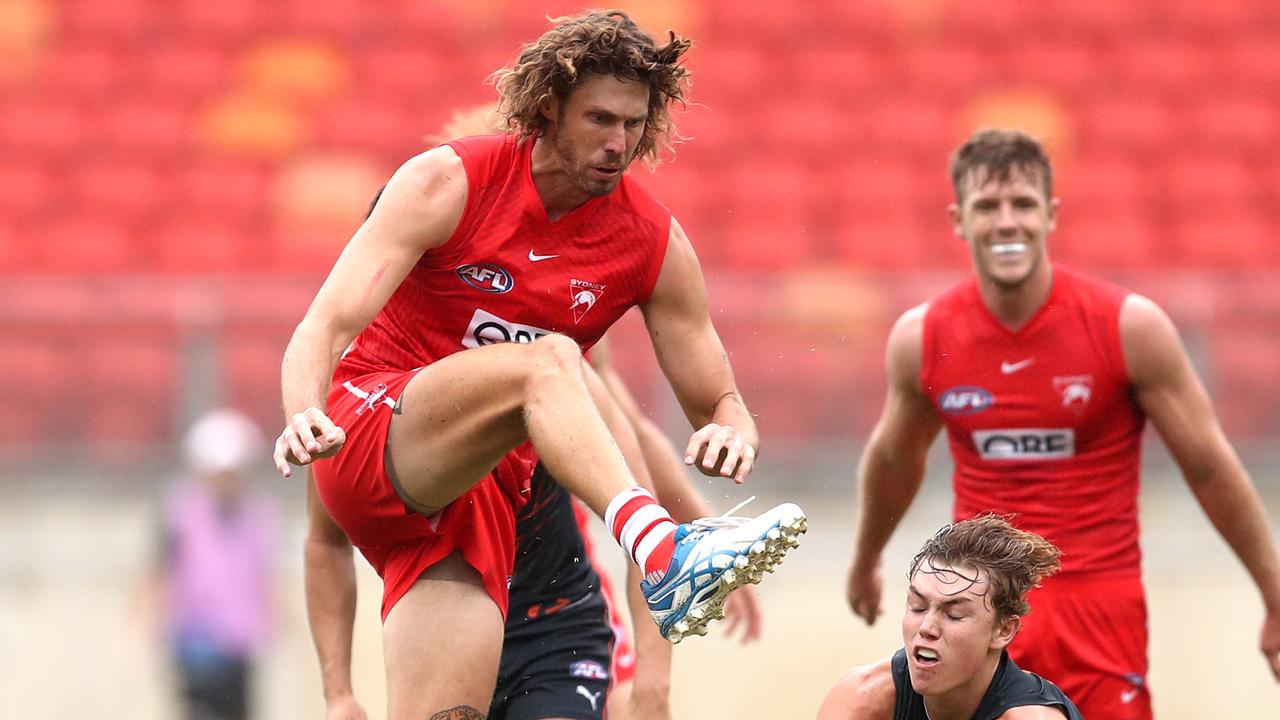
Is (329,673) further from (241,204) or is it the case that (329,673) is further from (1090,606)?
(241,204)

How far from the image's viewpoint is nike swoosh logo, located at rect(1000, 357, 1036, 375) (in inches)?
224

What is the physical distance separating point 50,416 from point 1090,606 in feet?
19.4

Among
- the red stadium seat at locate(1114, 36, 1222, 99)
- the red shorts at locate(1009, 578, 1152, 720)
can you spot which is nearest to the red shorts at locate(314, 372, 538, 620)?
the red shorts at locate(1009, 578, 1152, 720)

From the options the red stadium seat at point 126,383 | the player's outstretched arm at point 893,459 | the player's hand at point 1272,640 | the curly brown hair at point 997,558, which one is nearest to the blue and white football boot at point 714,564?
the curly brown hair at point 997,558

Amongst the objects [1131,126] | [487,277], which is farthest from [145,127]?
[487,277]

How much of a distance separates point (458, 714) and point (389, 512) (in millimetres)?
586

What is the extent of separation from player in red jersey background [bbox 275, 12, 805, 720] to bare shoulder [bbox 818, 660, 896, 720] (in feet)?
2.07

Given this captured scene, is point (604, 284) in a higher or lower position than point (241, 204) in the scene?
lower

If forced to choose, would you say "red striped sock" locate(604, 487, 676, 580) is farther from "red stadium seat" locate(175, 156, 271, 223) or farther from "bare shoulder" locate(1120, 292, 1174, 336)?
"red stadium seat" locate(175, 156, 271, 223)

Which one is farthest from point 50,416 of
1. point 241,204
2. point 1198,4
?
point 1198,4

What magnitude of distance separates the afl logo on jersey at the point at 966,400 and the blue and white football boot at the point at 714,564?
1.72 m

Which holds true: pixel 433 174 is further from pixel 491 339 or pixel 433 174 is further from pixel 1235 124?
pixel 1235 124

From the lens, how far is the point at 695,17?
1478cm

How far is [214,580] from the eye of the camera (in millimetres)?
9156
